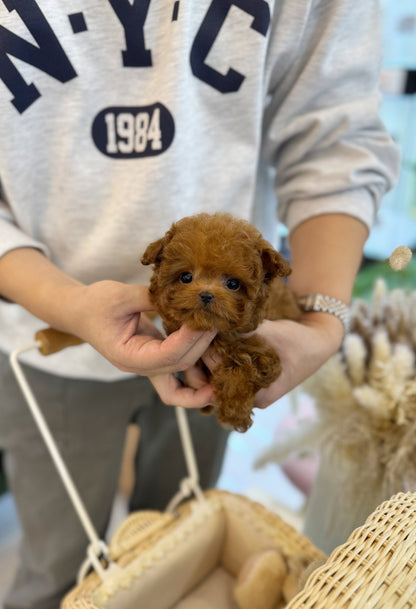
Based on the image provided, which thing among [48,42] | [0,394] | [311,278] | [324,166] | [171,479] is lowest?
[171,479]

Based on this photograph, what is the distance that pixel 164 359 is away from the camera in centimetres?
44

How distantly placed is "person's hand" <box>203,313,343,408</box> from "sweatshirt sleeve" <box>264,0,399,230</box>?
179 mm

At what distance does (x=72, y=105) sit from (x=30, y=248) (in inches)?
7.1

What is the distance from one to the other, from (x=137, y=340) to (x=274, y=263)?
0.15 m

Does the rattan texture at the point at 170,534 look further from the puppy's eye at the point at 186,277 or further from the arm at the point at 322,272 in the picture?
the puppy's eye at the point at 186,277

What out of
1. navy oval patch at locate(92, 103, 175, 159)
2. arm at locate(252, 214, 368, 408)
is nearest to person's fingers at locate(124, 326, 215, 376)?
arm at locate(252, 214, 368, 408)

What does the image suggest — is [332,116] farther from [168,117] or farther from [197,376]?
[197,376]

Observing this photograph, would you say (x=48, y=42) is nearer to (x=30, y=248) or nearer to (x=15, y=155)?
(x=15, y=155)

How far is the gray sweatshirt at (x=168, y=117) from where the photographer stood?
0.57 metres

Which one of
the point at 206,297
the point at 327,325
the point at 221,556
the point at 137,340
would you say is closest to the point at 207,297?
the point at 206,297

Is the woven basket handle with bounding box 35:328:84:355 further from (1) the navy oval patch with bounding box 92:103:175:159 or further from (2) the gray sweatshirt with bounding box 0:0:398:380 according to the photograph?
(1) the navy oval patch with bounding box 92:103:175:159

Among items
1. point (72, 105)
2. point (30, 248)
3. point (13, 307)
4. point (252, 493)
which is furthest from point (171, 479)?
point (72, 105)

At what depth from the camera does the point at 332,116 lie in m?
0.67

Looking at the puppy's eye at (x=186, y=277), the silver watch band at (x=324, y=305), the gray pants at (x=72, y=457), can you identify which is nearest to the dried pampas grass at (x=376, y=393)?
the silver watch band at (x=324, y=305)
